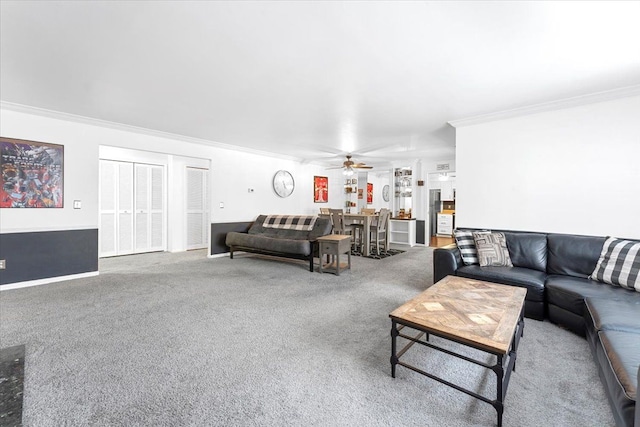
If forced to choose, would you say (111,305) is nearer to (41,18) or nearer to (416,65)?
(41,18)

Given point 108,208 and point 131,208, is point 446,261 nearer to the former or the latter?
point 131,208

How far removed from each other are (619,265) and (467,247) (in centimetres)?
127

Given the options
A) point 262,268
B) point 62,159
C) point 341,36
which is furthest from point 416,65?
point 62,159

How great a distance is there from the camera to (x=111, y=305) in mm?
3072

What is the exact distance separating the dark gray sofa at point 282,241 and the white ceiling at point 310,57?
199 cm

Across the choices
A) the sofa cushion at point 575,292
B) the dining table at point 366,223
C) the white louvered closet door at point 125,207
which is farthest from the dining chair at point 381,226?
the white louvered closet door at point 125,207

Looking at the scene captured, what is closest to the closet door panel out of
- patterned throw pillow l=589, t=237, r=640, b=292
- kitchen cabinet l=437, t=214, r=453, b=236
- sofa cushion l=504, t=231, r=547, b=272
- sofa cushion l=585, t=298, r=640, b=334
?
sofa cushion l=504, t=231, r=547, b=272

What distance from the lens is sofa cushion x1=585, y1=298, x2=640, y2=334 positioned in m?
1.75

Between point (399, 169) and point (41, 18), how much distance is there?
23.9 ft

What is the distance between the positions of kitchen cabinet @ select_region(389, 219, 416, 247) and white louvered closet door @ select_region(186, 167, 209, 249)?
488cm

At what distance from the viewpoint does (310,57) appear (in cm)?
240

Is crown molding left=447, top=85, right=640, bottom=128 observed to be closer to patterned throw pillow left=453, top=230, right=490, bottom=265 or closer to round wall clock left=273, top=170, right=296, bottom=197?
patterned throw pillow left=453, top=230, right=490, bottom=265

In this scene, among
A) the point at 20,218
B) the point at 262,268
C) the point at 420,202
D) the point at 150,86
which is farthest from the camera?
the point at 420,202

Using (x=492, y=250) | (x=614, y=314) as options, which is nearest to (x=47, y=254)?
(x=492, y=250)
